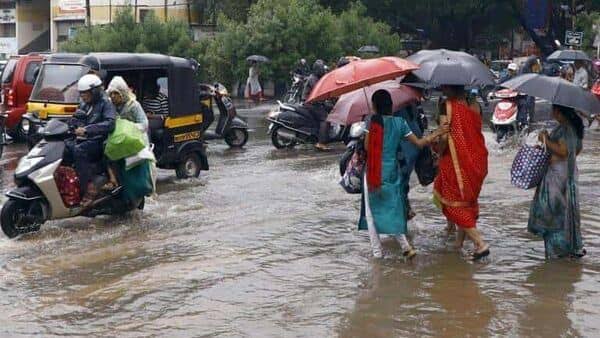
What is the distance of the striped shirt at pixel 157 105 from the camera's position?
40.5ft

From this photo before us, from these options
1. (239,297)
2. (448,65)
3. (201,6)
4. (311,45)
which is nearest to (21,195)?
(239,297)

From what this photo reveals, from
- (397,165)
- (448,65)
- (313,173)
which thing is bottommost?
(313,173)

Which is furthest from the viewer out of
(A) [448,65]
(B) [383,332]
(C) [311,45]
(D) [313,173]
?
(C) [311,45]

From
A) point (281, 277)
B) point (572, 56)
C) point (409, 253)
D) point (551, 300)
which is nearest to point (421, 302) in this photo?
point (551, 300)

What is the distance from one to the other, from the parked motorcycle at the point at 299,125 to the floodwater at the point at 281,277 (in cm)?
547

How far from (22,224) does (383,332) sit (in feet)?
13.9

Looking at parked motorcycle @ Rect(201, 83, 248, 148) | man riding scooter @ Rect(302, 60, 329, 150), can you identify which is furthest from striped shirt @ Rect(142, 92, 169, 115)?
man riding scooter @ Rect(302, 60, 329, 150)

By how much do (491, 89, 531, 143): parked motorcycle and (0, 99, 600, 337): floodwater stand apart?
571cm

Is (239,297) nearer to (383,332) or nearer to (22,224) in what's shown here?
(383,332)

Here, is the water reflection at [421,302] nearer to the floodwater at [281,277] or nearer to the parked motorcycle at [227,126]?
the floodwater at [281,277]

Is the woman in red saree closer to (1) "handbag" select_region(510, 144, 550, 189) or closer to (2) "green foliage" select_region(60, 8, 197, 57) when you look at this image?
(1) "handbag" select_region(510, 144, 550, 189)

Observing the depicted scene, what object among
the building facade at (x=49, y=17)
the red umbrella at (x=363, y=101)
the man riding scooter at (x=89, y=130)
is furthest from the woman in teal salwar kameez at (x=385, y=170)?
the building facade at (x=49, y=17)

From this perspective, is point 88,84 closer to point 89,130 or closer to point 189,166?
point 89,130

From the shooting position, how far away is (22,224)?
27.9 ft
